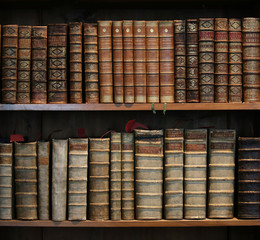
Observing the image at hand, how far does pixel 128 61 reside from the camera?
1254mm

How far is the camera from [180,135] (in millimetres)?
1257

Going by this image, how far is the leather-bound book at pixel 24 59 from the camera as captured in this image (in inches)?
49.4

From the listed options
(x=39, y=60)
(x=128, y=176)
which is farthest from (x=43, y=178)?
(x=39, y=60)

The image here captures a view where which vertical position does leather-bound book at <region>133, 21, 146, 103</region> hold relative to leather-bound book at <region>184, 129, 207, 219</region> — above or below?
above

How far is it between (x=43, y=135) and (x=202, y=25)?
30.9 inches

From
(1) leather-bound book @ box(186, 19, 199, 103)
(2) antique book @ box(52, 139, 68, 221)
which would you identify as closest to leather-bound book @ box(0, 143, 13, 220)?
(2) antique book @ box(52, 139, 68, 221)

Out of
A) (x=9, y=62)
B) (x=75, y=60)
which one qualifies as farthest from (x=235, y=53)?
(x=9, y=62)

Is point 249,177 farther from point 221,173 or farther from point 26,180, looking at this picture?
point 26,180

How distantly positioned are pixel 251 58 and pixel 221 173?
424 mm

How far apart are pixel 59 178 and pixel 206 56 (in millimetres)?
683

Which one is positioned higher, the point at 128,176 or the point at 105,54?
the point at 105,54

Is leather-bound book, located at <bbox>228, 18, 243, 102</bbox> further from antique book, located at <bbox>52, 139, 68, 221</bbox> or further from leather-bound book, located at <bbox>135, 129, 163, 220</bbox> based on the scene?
antique book, located at <bbox>52, 139, 68, 221</bbox>

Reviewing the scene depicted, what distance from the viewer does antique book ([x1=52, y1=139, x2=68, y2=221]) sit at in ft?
4.14

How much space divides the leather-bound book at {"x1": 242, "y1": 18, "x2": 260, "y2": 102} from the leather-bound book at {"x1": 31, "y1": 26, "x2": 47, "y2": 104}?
71 cm
